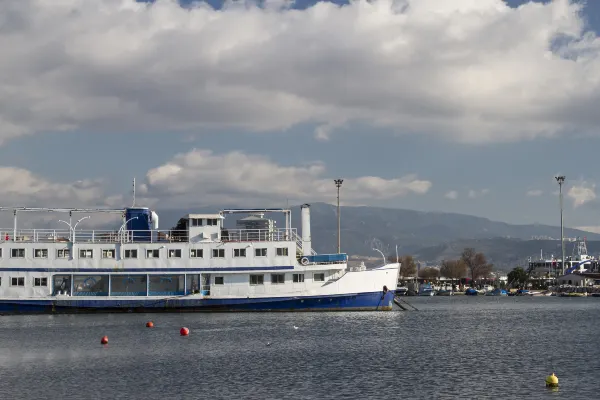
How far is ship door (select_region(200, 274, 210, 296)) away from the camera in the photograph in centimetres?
7506

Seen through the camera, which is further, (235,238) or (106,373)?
(235,238)

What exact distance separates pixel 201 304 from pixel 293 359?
31.5 m

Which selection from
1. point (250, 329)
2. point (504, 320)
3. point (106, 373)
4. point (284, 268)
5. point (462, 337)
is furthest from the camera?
point (504, 320)

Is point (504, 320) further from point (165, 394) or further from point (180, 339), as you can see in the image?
point (165, 394)

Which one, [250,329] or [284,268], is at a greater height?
[284,268]

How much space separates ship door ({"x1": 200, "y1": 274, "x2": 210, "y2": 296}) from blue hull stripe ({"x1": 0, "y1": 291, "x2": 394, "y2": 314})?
0.65 meters

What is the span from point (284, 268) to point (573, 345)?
2906cm

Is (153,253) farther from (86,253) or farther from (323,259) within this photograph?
(323,259)

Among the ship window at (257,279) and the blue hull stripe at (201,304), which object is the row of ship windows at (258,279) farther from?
the blue hull stripe at (201,304)

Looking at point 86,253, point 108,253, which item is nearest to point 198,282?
point 108,253

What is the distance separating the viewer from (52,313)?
7550 cm

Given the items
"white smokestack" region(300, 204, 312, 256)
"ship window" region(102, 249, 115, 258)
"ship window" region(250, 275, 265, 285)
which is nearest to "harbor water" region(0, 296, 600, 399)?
"ship window" region(250, 275, 265, 285)

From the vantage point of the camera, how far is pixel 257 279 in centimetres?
7506

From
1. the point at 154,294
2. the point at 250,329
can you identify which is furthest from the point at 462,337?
the point at 154,294
